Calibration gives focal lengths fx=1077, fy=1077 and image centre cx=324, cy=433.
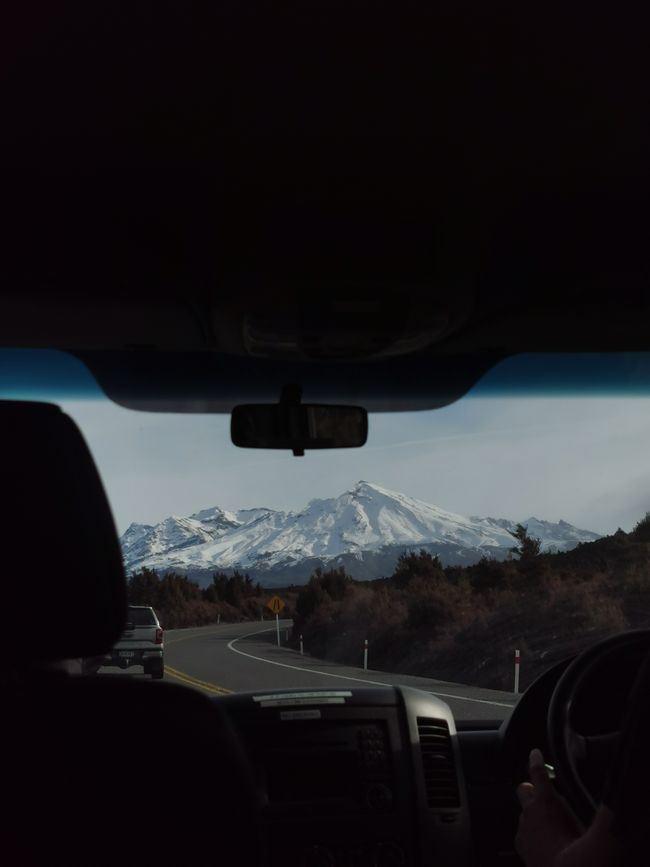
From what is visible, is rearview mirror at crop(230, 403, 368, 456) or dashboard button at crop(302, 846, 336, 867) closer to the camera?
dashboard button at crop(302, 846, 336, 867)

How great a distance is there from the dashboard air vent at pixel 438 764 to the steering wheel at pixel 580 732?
0.82m

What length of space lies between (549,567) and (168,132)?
5.29 metres

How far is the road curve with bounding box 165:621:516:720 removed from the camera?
6.62 m

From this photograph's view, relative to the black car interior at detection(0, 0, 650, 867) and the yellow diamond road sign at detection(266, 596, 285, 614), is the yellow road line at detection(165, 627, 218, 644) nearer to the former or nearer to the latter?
the yellow diamond road sign at detection(266, 596, 285, 614)

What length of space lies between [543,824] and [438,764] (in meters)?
1.81

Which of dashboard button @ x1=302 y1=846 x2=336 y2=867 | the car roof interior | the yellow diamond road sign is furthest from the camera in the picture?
the yellow diamond road sign

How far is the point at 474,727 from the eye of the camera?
15.6ft

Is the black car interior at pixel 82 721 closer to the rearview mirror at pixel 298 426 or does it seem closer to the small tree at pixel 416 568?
the rearview mirror at pixel 298 426

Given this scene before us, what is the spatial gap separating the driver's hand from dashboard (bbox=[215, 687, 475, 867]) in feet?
5.22

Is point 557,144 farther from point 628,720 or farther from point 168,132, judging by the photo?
point 628,720

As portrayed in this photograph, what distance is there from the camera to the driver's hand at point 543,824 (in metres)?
2.51

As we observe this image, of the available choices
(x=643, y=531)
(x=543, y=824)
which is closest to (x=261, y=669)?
(x=643, y=531)

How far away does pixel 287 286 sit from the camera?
5.50m

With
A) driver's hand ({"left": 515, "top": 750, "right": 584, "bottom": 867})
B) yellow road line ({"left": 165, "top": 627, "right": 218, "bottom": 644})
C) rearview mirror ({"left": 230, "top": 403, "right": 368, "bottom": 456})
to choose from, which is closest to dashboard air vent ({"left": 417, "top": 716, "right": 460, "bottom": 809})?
rearview mirror ({"left": 230, "top": 403, "right": 368, "bottom": 456})
